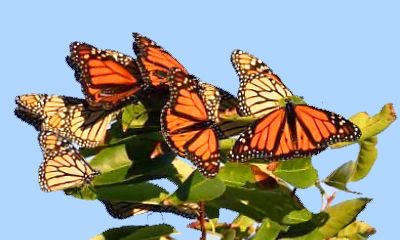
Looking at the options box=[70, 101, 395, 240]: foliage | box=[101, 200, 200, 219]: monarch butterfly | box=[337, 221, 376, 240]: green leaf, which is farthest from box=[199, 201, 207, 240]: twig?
box=[337, 221, 376, 240]: green leaf

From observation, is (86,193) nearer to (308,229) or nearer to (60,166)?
(60,166)

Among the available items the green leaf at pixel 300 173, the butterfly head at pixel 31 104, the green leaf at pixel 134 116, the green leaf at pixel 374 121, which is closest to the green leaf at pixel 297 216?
the green leaf at pixel 300 173

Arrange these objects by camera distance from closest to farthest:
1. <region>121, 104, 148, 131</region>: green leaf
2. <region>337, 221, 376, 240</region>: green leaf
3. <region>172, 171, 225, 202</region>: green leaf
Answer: <region>172, 171, 225, 202</region>: green leaf < <region>121, 104, 148, 131</region>: green leaf < <region>337, 221, 376, 240</region>: green leaf

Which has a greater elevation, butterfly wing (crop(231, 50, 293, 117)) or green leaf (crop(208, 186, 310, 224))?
butterfly wing (crop(231, 50, 293, 117))

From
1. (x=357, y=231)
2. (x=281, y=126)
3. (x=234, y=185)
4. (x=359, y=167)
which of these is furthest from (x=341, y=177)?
(x=234, y=185)

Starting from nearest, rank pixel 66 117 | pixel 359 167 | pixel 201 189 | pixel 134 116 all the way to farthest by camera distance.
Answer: pixel 201 189
pixel 134 116
pixel 66 117
pixel 359 167

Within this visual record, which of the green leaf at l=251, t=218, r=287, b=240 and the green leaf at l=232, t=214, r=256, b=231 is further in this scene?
the green leaf at l=232, t=214, r=256, b=231

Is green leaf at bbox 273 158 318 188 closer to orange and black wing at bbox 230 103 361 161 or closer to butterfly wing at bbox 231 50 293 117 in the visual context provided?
orange and black wing at bbox 230 103 361 161

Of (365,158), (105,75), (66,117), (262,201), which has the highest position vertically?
(105,75)
